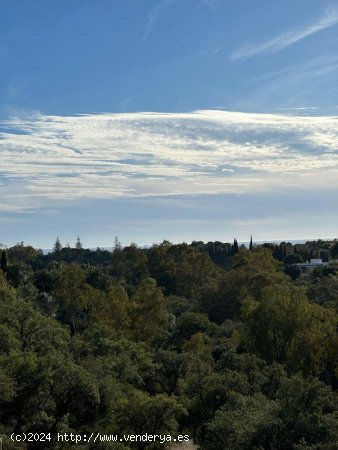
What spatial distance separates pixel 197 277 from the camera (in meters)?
73.6

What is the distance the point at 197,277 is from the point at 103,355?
141 feet

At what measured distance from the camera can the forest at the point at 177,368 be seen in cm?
1878

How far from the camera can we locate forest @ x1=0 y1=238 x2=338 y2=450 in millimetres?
18781

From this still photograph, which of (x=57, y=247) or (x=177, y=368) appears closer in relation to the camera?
(x=177, y=368)

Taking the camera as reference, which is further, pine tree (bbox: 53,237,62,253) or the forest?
pine tree (bbox: 53,237,62,253)

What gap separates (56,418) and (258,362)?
12.4 metres

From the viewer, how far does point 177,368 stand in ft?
95.5

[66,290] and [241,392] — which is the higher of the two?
[66,290]

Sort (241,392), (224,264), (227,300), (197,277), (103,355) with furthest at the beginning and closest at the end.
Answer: (224,264) < (197,277) < (227,300) < (103,355) < (241,392)

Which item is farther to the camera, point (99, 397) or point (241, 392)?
point (241, 392)

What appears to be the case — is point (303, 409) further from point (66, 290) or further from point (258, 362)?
point (66, 290)

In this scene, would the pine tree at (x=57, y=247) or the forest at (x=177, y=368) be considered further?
the pine tree at (x=57, y=247)

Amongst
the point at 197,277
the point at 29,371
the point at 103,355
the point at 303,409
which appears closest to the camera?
the point at 303,409

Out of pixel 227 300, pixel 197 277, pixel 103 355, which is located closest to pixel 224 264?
pixel 197 277
